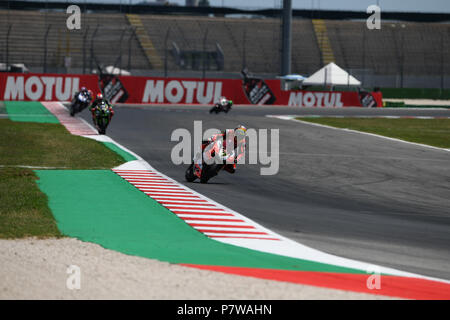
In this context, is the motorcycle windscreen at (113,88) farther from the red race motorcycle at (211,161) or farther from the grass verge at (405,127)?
the red race motorcycle at (211,161)

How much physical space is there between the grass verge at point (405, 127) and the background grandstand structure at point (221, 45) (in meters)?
23.6

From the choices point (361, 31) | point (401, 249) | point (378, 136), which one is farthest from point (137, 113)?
point (361, 31)

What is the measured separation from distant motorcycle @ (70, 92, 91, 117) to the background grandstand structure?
23.8 metres

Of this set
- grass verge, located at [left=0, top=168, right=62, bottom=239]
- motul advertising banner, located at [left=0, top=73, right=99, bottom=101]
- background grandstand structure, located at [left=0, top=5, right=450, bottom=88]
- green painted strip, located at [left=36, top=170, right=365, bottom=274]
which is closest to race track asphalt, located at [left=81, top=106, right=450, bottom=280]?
green painted strip, located at [left=36, top=170, right=365, bottom=274]

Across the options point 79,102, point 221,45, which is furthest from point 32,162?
point 221,45

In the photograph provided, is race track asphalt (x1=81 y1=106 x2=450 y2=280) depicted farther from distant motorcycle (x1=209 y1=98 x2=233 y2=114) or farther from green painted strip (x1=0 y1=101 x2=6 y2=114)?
distant motorcycle (x1=209 y1=98 x2=233 y2=114)

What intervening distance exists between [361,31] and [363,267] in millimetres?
69510

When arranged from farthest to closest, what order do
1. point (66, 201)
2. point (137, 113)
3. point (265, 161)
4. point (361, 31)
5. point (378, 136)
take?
point (361, 31)
point (137, 113)
point (378, 136)
point (265, 161)
point (66, 201)

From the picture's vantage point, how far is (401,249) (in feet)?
30.4

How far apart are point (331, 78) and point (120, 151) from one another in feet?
131

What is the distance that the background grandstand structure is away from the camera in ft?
206

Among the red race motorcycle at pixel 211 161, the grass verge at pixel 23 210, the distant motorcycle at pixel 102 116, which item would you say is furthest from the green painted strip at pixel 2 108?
the red race motorcycle at pixel 211 161

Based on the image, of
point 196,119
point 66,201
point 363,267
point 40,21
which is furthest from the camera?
point 40,21
